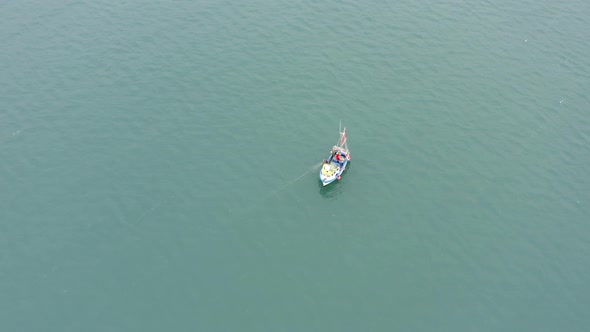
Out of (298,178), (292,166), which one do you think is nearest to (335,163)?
(298,178)

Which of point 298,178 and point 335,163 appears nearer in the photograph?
point 298,178

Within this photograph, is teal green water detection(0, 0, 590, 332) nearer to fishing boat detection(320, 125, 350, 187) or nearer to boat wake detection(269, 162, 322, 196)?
boat wake detection(269, 162, 322, 196)

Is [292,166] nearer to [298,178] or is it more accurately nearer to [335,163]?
[298,178]

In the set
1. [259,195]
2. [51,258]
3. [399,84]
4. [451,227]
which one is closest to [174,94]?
[259,195]

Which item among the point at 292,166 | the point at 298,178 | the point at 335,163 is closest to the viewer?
the point at 298,178

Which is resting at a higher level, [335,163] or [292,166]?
[335,163]

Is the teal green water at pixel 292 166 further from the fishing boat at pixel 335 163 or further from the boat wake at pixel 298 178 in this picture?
the fishing boat at pixel 335 163
